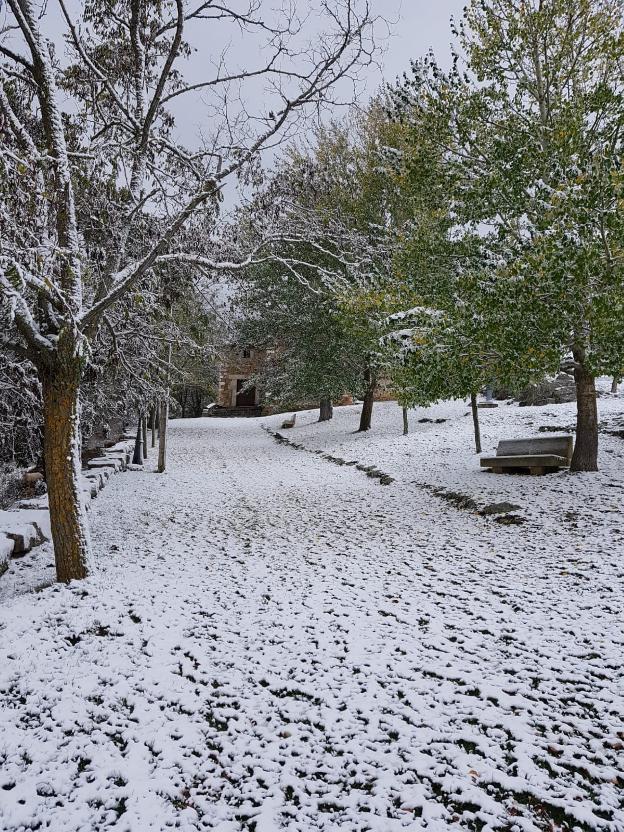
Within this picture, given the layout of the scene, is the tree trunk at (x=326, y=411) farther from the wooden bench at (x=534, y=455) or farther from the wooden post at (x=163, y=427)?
the wooden bench at (x=534, y=455)

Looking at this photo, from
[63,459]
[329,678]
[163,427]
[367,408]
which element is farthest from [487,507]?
[367,408]

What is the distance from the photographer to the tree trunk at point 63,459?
4.99 metres

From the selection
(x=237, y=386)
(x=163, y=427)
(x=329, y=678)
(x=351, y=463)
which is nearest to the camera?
(x=329, y=678)

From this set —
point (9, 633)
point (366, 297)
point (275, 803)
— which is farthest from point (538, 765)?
point (366, 297)

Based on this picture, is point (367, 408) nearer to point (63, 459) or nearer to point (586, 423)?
point (586, 423)

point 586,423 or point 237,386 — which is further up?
point 237,386

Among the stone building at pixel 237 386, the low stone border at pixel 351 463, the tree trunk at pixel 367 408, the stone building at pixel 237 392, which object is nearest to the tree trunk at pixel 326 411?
the low stone border at pixel 351 463

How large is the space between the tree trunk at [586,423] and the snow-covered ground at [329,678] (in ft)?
4.35

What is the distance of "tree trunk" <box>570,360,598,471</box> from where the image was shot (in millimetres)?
8438

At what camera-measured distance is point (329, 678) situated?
137 inches

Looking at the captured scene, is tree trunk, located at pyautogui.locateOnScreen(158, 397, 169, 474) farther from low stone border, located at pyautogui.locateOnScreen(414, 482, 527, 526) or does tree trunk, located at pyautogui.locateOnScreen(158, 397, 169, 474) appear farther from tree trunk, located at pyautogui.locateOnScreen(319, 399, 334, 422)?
tree trunk, located at pyautogui.locateOnScreen(319, 399, 334, 422)

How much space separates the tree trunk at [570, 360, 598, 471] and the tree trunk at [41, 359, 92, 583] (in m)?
7.98

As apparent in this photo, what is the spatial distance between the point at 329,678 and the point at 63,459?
11.3 feet

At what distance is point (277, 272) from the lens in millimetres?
18891
